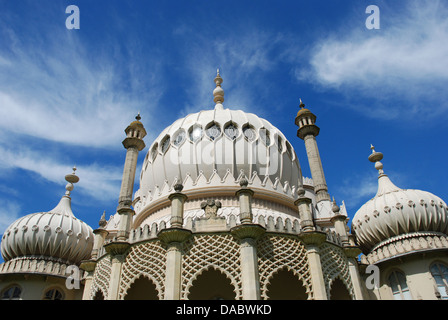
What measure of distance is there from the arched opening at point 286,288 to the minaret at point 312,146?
6972 mm

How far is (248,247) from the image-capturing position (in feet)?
43.6

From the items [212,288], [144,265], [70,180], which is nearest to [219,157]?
[212,288]

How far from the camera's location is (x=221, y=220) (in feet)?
46.9

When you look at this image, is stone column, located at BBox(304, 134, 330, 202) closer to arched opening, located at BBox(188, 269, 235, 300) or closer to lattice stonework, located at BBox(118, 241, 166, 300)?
arched opening, located at BBox(188, 269, 235, 300)

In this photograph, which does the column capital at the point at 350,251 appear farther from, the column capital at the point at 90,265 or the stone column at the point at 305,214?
the column capital at the point at 90,265

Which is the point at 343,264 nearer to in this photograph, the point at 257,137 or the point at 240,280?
the point at 240,280

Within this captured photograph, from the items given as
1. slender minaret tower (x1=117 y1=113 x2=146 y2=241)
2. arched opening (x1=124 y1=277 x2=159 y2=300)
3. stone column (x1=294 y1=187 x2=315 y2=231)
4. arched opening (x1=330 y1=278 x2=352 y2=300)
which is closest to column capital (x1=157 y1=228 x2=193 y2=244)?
arched opening (x1=124 y1=277 x2=159 y2=300)

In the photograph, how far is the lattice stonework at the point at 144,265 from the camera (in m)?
13.5

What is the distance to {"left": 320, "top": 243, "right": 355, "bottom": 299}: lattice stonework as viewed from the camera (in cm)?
1424

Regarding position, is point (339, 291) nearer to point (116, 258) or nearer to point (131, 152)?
point (116, 258)
